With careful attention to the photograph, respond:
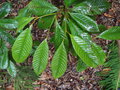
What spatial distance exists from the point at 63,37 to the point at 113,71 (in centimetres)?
120

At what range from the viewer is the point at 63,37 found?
3.05ft

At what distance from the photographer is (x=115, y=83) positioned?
1936 mm

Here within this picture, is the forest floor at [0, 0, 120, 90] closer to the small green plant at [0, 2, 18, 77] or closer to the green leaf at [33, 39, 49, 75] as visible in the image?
the small green plant at [0, 2, 18, 77]

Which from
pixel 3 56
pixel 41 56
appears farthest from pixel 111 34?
pixel 3 56

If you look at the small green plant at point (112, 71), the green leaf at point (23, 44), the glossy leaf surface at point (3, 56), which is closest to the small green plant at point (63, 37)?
the green leaf at point (23, 44)

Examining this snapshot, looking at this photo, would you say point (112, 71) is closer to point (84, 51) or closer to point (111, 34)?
point (111, 34)

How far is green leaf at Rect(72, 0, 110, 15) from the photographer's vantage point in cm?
100

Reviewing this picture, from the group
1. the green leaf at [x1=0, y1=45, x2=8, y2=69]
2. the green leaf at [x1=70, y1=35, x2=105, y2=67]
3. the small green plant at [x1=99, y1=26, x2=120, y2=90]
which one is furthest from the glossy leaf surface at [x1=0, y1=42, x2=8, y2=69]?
the small green plant at [x1=99, y1=26, x2=120, y2=90]

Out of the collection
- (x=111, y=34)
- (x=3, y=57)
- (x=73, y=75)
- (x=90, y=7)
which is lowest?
(x=73, y=75)

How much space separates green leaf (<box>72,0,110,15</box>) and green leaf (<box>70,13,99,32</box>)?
43 millimetres

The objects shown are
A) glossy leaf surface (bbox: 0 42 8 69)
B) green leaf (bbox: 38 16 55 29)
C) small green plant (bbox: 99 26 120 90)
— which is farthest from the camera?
small green plant (bbox: 99 26 120 90)

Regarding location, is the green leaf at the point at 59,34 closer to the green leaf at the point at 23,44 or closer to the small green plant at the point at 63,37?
the small green plant at the point at 63,37

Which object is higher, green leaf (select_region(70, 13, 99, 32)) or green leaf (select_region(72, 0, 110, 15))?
green leaf (select_region(72, 0, 110, 15))

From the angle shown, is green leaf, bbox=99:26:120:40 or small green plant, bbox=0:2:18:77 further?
small green plant, bbox=0:2:18:77
